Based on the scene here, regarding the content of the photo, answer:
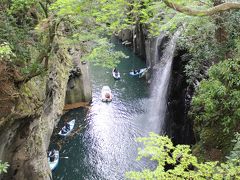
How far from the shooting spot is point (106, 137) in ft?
71.9

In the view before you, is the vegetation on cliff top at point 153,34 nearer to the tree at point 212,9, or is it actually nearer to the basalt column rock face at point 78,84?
the tree at point 212,9

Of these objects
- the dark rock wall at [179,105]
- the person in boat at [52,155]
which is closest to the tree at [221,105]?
the dark rock wall at [179,105]

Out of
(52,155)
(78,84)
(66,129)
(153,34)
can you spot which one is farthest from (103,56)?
(78,84)

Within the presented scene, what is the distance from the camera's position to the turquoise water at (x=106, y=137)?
18141mm

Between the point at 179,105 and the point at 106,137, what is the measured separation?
23.1ft

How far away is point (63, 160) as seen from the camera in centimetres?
1928

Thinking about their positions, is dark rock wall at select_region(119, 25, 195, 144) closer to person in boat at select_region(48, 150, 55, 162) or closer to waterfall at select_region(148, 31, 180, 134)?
waterfall at select_region(148, 31, 180, 134)

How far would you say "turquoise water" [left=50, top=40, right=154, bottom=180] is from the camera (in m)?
18.1

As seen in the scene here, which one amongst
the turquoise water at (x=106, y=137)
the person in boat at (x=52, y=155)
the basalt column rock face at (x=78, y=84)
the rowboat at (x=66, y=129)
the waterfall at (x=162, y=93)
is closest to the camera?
the turquoise water at (x=106, y=137)

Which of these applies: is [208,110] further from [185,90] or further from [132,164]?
[132,164]

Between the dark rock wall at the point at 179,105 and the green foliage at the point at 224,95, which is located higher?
the green foliage at the point at 224,95

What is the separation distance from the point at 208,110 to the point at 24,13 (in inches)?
356

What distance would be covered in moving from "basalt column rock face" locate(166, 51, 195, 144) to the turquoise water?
9.74 ft

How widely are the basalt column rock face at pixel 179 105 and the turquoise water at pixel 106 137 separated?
2.97 meters
